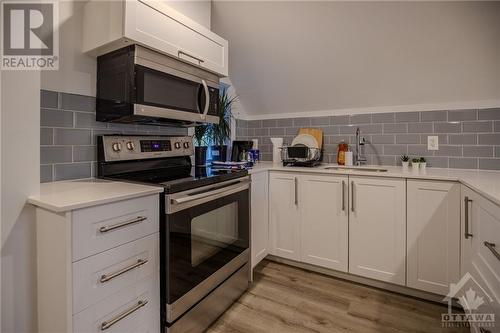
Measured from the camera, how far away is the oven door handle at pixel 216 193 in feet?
4.33

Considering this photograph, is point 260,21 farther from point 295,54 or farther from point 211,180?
point 211,180

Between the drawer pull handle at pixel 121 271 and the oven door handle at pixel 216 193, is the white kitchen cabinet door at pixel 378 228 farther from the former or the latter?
the drawer pull handle at pixel 121 271

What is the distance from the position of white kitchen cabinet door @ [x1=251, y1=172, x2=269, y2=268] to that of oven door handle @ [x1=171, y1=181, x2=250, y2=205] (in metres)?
0.23

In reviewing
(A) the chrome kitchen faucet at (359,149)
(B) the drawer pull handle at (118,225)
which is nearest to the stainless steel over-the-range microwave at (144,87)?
(B) the drawer pull handle at (118,225)

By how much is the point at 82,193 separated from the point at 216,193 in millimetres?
683

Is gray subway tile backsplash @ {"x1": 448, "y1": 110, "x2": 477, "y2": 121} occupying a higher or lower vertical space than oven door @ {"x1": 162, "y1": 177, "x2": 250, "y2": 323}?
higher

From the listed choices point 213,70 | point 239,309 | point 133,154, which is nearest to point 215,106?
point 213,70

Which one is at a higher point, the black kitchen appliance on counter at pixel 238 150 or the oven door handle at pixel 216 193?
the black kitchen appliance on counter at pixel 238 150

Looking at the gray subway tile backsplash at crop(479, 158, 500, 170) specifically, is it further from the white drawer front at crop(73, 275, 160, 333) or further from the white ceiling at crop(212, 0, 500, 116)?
the white drawer front at crop(73, 275, 160, 333)

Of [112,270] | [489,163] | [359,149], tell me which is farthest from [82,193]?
[489,163]

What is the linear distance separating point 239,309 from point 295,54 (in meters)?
2.05

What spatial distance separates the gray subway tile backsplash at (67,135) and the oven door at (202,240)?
2.03 ft

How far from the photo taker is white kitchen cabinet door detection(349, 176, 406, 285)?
1929 millimetres

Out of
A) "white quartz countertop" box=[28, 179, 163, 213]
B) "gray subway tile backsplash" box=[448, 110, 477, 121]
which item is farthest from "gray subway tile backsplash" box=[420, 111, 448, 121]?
"white quartz countertop" box=[28, 179, 163, 213]
